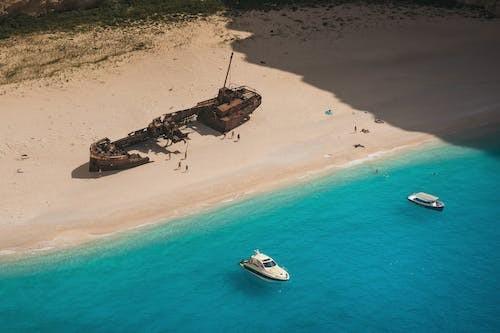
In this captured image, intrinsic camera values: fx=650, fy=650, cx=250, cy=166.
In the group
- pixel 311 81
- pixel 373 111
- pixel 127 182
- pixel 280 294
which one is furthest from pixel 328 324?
pixel 311 81

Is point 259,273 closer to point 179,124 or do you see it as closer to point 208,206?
point 208,206

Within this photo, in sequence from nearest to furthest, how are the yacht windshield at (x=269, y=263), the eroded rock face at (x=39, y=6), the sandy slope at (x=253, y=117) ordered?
the yacht windshield at (x=269, y=263) < the sandy slope at (x=253, y=117) < the eroded rock face at (x=39, y=6)

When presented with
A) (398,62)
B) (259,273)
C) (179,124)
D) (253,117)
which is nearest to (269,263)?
(259,273)

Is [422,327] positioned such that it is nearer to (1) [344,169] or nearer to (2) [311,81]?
(1) [344,169]

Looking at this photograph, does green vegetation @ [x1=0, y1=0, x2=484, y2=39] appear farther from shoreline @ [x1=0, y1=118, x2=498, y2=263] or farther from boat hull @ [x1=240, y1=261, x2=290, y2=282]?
boat hull @ [x1=240, y1=261, x2=290, y2=282]

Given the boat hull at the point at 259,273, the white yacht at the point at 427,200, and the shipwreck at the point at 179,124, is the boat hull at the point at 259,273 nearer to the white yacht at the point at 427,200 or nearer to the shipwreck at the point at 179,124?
the white yacht at the point at 427,200

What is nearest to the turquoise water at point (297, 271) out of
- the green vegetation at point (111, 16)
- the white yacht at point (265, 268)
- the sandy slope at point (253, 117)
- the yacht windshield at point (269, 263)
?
the white yacht at point (265, 268)
